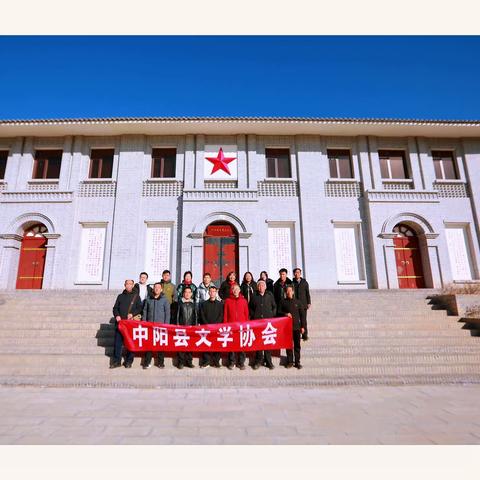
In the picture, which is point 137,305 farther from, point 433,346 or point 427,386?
point 433,346

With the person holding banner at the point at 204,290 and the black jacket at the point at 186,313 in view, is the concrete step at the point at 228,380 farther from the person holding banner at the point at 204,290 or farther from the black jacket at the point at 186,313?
→ the person holding banner at the point at 204,290

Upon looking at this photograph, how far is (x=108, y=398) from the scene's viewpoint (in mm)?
5254

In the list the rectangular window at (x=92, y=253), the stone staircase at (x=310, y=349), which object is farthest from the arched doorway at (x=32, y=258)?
the stone staircase at (x=310, y=349)

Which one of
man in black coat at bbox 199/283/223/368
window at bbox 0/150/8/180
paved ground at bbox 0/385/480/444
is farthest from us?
window at bbox 0/150/8/180

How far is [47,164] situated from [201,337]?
1256 centimetres

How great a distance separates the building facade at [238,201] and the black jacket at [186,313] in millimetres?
5651

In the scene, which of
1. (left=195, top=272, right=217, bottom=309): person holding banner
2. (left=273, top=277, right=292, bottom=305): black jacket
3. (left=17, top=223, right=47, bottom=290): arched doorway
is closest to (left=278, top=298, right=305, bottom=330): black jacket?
(left=273, top=277, right=292, bottom=305): black jacket

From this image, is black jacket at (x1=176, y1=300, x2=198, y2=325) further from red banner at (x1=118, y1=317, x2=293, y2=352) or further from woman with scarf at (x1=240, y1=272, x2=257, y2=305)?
woman with scarf at (x1=240, y1=272, x2=257, y2=305)

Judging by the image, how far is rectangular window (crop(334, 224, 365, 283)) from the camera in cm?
1362

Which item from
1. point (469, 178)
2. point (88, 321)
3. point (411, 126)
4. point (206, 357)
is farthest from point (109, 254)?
point (469, 178)

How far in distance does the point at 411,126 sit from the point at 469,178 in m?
3.68

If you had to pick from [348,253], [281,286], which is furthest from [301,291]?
[348,253]

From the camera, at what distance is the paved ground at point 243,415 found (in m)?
3.62

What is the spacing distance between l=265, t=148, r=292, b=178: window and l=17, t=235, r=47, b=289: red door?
10567 millimetres
